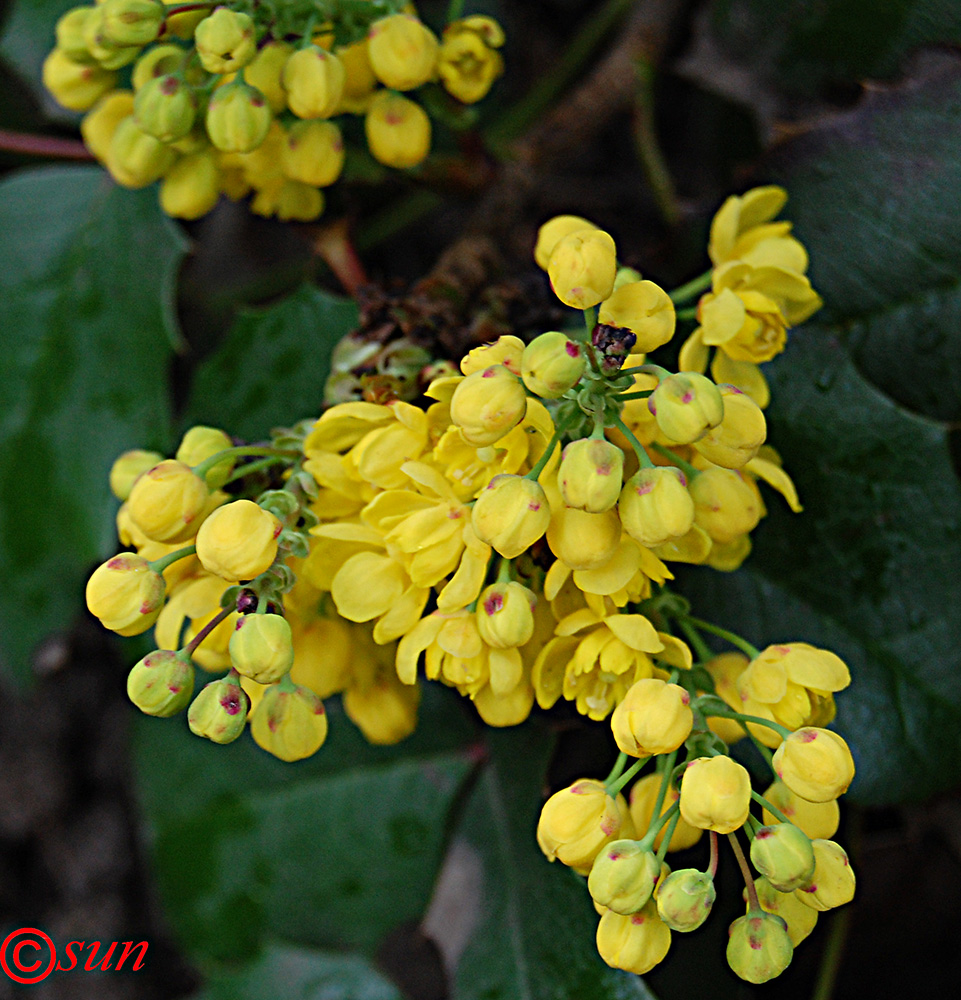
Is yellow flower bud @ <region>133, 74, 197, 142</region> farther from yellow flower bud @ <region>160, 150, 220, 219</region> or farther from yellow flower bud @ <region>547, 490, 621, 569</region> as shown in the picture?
yellow flower bud @ <region>547, 490, 621, 569</region>

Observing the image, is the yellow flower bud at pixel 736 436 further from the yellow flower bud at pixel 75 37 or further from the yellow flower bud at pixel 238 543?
the yellow flower bud at pixel 75 37

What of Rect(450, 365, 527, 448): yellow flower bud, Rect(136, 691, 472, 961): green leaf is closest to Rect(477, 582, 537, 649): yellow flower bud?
Rect(450, 365, 527, 448): yellow flower bud

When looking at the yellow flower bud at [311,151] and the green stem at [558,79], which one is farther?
the green stem at [558,79]

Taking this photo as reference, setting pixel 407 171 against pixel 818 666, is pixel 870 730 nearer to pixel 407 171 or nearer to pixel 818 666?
pixel 818 666

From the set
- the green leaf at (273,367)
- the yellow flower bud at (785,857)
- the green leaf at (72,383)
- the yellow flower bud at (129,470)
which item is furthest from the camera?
the green leaf at (72,383)

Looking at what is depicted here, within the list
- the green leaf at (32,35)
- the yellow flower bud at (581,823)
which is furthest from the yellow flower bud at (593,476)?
the green leaf at (32,35)

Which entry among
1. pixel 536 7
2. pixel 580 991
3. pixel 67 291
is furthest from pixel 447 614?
pixel 536 7
